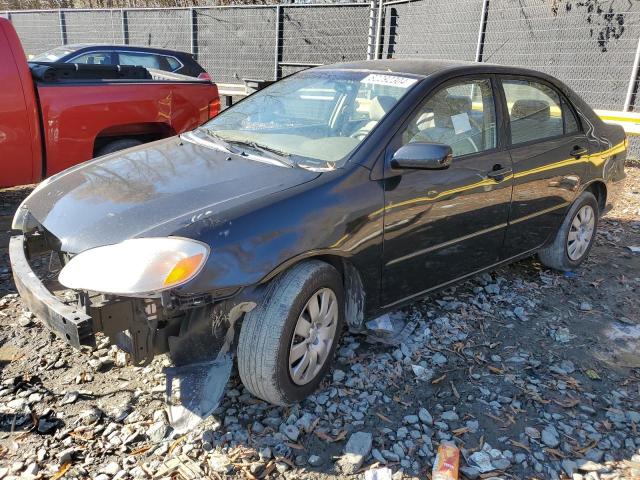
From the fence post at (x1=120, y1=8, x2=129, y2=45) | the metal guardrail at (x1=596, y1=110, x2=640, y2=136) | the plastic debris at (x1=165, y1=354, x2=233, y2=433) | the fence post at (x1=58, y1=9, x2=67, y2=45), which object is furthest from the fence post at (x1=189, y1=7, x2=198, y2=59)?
the plastic debris at (x1=165, y1=354, x2=233, y2=433)

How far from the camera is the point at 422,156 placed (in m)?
2.88

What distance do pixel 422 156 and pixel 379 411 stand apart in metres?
1.36

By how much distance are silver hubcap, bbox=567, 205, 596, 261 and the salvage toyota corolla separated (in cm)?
45

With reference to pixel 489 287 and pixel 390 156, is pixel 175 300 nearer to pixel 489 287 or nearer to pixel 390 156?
pixel 390 156

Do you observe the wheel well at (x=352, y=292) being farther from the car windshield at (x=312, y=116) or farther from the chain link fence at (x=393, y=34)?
the chain link fence at (x=393, y=34)

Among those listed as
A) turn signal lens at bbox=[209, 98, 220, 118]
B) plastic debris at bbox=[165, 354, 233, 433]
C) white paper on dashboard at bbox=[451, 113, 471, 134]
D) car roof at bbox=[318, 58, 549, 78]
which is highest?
car roof at bbox=[318, 58, 549, 78]

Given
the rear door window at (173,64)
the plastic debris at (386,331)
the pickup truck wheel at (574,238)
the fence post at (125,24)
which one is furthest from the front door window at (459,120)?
the fence post at (125,24)

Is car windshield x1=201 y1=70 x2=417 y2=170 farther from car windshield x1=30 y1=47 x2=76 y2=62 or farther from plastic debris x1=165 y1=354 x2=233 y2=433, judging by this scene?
car windshield x1=30 y1=47 x2=76 y2=62

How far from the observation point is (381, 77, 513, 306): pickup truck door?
10.1 ft

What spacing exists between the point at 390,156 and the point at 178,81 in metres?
4.01

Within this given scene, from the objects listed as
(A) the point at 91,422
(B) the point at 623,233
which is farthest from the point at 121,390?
(B) the point at 623,233

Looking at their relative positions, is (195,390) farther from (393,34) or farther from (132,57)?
(393,34)

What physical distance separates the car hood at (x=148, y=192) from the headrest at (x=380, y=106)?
0.62m

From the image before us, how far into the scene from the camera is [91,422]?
2641 mm
